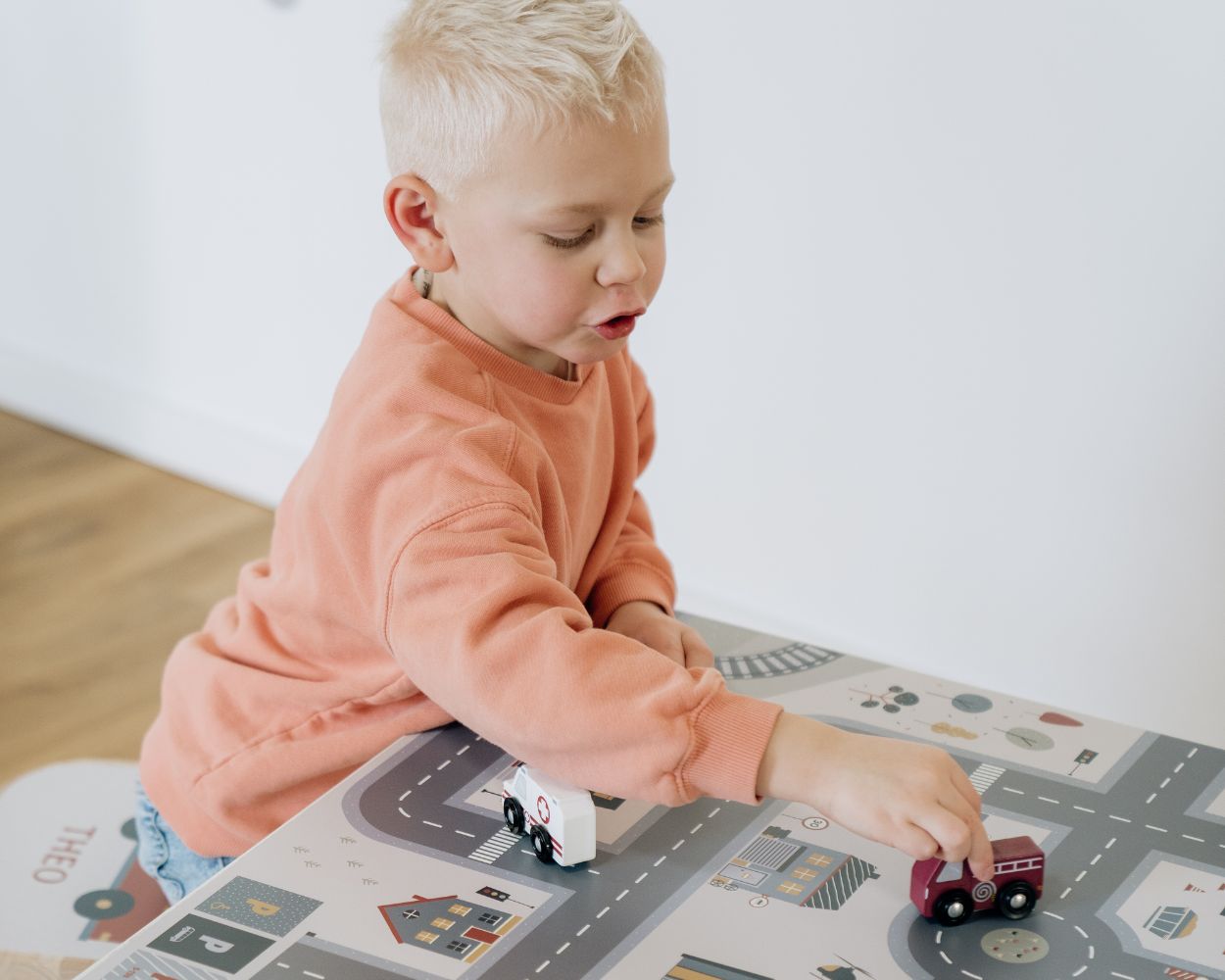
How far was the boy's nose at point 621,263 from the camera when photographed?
905 millimetres

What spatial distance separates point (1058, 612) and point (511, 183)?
1023 mm

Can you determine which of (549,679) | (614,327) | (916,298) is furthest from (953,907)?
(916,298)

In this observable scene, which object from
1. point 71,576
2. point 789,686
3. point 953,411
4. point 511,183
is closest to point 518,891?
point 789,686

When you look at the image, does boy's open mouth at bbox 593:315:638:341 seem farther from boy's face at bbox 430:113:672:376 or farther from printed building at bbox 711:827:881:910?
printed building at bbox 711:827:881:910

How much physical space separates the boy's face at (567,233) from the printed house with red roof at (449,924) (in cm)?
34

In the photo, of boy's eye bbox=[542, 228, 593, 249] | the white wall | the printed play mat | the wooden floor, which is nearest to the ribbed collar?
boy's eye bbox=[542, 228, 593, 249]

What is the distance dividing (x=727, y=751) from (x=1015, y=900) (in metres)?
0.17

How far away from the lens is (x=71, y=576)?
7.31ft

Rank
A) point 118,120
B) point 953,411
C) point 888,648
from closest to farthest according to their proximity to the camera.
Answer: point 953,411, point 888,648, point 118,120

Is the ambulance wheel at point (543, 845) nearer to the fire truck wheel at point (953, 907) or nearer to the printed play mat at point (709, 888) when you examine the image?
the printed play mat at point (709, 888)

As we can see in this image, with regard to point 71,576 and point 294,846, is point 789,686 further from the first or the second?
point 71,576

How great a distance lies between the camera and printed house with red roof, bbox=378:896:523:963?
80 cm

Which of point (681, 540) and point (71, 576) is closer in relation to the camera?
point (681, 540)

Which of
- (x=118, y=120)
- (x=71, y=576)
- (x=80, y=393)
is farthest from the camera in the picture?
(x=80, y=393)
